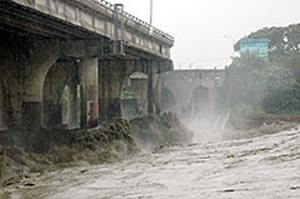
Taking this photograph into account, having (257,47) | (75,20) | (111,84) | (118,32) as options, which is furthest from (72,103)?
(75,20)

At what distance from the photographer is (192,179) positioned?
16531mm

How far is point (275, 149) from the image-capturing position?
2139 cm

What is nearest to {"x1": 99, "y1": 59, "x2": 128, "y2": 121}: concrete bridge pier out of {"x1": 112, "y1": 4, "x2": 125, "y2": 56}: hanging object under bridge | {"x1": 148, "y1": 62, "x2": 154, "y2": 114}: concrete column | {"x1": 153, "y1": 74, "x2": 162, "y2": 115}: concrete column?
{"x1": 148, "y1": 62, "x2": 154, "y2": 114}: concrete column

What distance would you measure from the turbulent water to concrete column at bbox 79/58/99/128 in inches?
537

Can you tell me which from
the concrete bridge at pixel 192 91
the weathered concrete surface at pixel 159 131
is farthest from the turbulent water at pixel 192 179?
the concrete bridge at pixel 192 91

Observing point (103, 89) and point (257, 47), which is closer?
point (103, 89)

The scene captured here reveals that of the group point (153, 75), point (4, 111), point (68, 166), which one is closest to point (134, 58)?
point (153, 75)

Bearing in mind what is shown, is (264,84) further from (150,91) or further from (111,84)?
(111,84)

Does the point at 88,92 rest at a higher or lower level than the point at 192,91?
lower

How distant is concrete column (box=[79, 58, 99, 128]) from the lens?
36.3 metres

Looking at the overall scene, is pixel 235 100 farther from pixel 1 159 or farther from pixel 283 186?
pixel 283 186

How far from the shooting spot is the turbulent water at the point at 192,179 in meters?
14.1

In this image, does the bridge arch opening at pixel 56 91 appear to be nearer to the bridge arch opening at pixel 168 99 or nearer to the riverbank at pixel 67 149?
the riverbank at pixel 67 149

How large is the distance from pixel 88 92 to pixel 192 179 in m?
20.7
